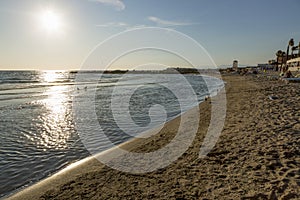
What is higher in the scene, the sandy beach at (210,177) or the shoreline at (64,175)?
the sandy beach at (210,177)

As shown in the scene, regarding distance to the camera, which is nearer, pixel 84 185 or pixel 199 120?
pixel 84 185

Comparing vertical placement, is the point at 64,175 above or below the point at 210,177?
below

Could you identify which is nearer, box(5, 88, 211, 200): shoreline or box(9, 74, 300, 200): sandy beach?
box(9, 74, 300, 200): sandy beach

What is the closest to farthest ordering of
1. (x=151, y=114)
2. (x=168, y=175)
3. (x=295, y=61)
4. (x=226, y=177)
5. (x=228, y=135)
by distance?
(x=226, y=177)
(x=168, y=175)
(x=228, y=135)
(x=151, y=114)
(x=295, y=61)

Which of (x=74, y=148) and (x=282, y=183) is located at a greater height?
(x=282, y=183)

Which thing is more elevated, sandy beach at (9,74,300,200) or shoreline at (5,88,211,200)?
sandy beach at (9,74,300,200)

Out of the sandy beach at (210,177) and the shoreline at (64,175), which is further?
the shoreline at (64,175)

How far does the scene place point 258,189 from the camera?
4074 mm

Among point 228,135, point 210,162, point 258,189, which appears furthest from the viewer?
point 228,135

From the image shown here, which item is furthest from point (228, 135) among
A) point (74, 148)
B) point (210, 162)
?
point (74, 148)

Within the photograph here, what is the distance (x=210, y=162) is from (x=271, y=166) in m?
1.42

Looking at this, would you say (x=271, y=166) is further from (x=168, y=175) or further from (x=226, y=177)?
(x=168, y=175)

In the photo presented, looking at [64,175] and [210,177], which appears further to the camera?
[64,175]

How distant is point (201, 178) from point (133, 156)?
103 inches
